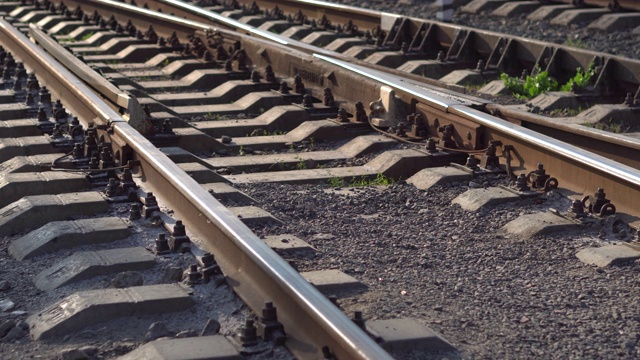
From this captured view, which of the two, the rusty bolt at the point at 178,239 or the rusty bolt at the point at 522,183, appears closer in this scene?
the rusty bolt at the point at 178,239

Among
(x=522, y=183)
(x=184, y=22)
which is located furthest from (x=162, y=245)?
(x=184, y=22)

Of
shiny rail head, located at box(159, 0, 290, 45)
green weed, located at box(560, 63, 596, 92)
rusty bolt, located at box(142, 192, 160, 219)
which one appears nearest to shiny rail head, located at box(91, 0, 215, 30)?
shiny rail head, located at box(159, 0, 290, 45)

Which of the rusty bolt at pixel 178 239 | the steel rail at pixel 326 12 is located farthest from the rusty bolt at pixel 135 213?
the steel rail at pixel 326 12

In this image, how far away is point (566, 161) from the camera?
6672mm

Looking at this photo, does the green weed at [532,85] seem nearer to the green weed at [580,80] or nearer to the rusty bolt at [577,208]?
the green weed at [580,80]

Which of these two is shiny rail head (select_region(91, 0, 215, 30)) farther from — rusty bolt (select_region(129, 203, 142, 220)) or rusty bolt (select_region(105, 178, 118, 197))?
rusty bolt (select_region(129, 203, 142, 220))

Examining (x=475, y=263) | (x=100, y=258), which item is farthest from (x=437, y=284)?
(x=100, y=258)

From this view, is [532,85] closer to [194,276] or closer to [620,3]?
[620,3]

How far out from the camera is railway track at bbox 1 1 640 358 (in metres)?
4.88

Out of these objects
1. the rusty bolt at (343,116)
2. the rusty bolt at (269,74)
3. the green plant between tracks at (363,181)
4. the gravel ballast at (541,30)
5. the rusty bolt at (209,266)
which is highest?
the rusty bolt at (209,266)

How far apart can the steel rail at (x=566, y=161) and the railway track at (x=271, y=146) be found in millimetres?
11

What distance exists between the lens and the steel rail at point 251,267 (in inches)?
165

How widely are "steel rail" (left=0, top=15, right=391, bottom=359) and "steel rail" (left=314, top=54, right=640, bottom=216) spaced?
6.82 ft

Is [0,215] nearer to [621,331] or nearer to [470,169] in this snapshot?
[470,169]
